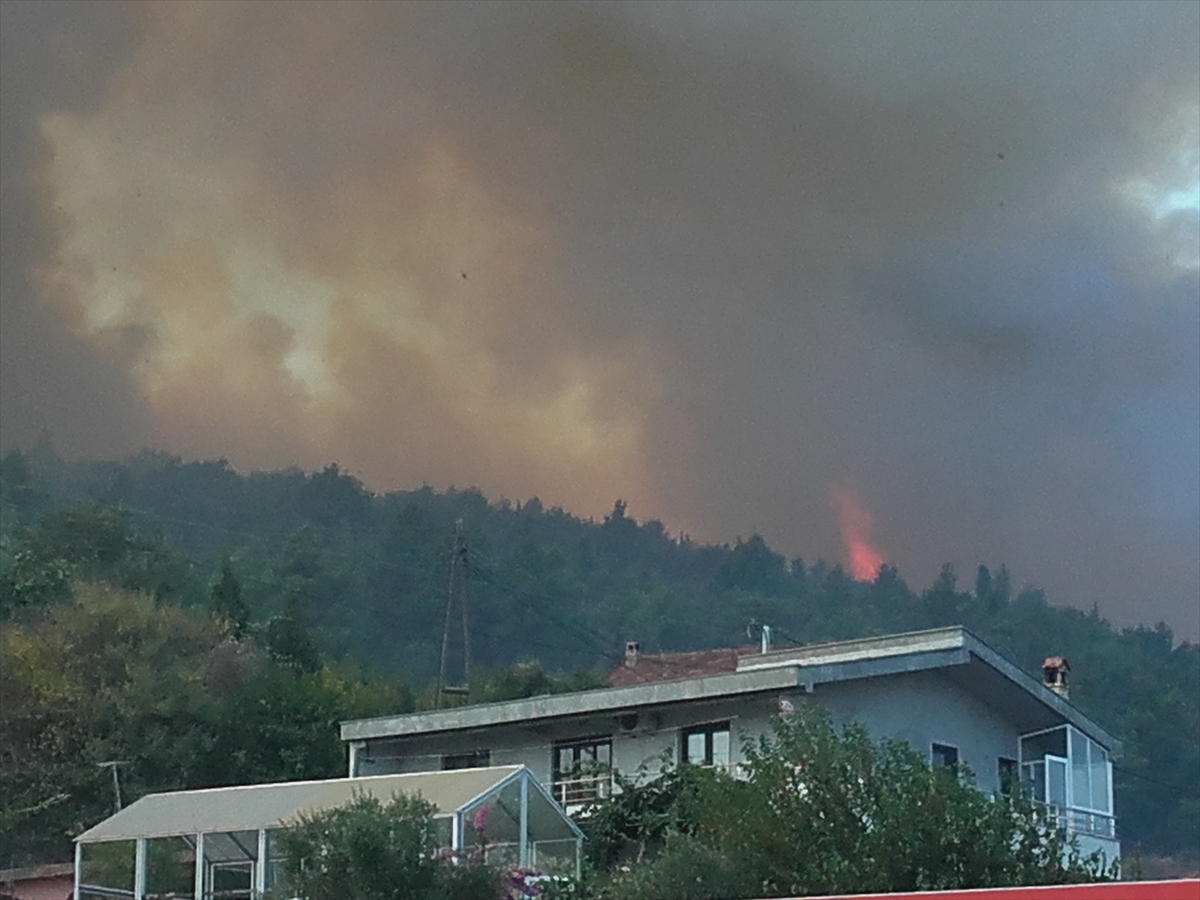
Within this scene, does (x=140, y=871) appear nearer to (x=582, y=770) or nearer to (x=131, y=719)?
(x=582, y=770)

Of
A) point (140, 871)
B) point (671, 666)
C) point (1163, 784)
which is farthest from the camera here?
point (1163, 784)

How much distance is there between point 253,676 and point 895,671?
2576cm

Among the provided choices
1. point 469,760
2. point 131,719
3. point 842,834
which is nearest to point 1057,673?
point 469,760

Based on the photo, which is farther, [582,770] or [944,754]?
[944,754]

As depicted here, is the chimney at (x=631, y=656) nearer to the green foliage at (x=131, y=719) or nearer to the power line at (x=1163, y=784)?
the green foliage at (x=131, y=719)

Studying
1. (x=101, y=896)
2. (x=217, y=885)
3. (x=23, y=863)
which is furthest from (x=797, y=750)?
(x=23, y=863)

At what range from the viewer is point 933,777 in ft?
55.3

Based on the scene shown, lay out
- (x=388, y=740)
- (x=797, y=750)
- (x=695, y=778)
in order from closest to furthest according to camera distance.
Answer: (x=797, y=750), (x=695, y=778), (x=388, y=740)

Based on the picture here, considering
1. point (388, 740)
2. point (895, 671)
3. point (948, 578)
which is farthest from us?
point (948, 578)

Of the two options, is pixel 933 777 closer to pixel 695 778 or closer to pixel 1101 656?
pixel 695 778

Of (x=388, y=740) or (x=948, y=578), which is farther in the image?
(x=948, y=578)

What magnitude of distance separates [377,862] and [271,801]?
6871mm

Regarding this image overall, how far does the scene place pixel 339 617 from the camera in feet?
235

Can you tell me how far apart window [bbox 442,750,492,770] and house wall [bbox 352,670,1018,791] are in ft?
0.31
